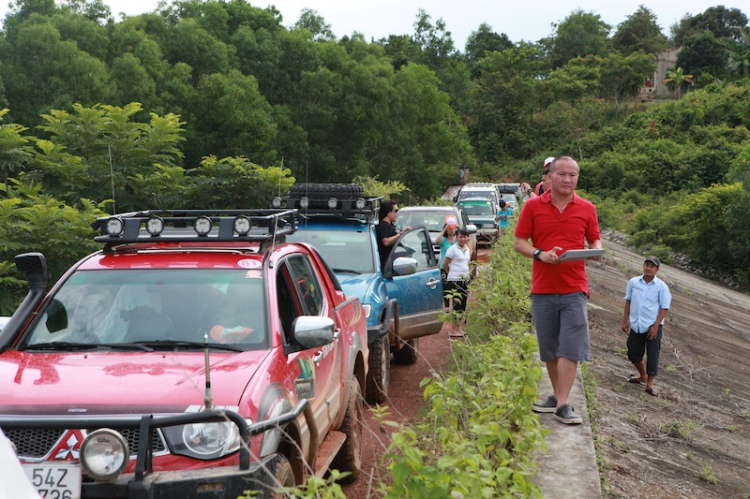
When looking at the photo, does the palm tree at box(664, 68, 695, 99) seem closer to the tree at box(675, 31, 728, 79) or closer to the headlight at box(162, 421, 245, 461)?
the tree at box(675, 31, 728, 79)

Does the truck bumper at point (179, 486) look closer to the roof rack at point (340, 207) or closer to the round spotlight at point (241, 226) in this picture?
the round spotlight at point (241, 226)

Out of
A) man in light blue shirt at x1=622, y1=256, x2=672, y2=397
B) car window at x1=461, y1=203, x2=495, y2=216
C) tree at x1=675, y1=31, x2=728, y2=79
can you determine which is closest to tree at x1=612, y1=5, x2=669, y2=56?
tree at x1=675, y1=31, x2=728, y2=79

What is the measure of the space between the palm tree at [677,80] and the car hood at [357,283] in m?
79.7

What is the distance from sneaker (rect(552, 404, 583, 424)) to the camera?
20.6 feet

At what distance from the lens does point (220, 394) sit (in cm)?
410

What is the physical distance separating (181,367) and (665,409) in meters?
8.08

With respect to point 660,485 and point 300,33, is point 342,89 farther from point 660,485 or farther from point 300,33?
point 660,485

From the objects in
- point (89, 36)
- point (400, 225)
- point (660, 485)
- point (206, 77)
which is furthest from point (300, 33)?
point (660, 485)

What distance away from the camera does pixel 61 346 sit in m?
4.86

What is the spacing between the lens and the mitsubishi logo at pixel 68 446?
12.3 ft

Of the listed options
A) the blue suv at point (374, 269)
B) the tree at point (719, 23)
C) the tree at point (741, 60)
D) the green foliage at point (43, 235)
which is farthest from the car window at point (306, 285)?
the tree at point (719, 23)

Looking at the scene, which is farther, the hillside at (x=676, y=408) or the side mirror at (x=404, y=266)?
the side mirror at (x=404, y=266)

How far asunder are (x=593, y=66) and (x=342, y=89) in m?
42.2

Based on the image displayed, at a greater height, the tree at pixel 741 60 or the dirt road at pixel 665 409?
the tree at pixel 741 60
